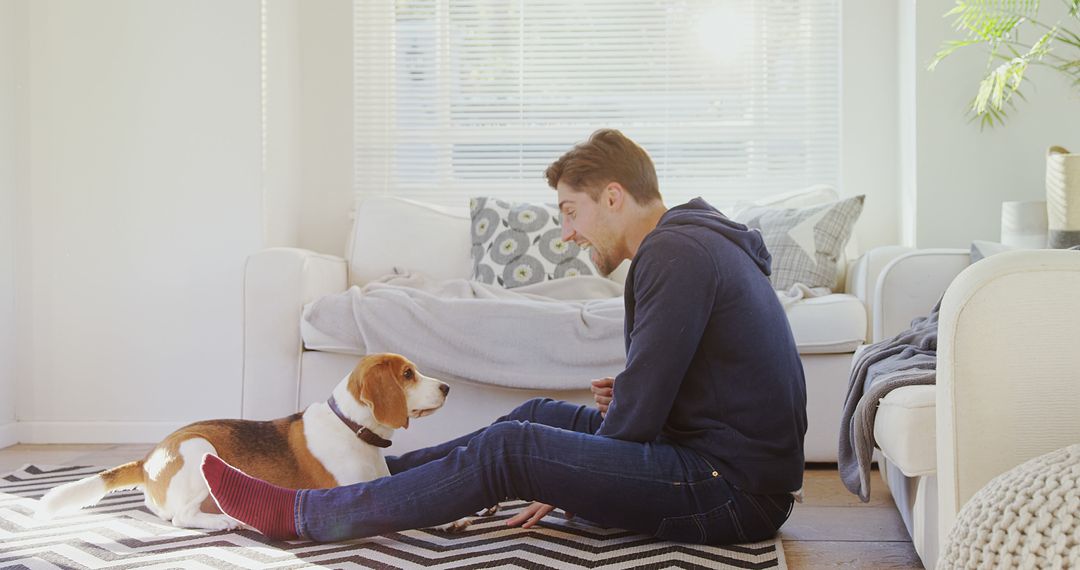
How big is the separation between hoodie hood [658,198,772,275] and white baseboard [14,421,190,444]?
7.44ft

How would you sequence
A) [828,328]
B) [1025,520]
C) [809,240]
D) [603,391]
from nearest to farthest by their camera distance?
[1025,520], [603,391], [828,328], [809,240]

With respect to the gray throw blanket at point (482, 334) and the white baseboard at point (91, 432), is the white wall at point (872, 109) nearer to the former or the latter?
the gray throw blanket at point (482, 334)

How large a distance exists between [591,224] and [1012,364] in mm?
927

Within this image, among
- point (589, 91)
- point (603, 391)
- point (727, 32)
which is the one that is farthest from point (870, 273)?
point (589, 91)

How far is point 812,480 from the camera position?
2812 millimetres

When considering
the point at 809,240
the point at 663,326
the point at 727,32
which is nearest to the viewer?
the point at 663,326

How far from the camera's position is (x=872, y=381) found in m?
1.98

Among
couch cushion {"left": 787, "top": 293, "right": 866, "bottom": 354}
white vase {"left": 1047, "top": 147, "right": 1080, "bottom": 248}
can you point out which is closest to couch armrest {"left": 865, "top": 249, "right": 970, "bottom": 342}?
A: couch cushion {"left": 787, "top": 293, "right": 866, "bottom": 354}

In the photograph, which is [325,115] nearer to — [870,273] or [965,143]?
[870,273]

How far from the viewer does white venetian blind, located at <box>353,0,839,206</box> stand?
4141 mm

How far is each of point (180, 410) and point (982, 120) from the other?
289 centimetres

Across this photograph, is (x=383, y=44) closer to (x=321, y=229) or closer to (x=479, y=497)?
(x=321, y=229)

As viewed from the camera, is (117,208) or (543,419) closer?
(543,419)

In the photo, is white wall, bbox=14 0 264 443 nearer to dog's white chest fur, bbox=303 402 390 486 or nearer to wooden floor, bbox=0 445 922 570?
wooden floor, bbox=0 445 922 570
